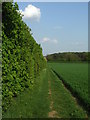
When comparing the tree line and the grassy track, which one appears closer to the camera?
the grassy track

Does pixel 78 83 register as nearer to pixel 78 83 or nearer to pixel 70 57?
pixel 78 83

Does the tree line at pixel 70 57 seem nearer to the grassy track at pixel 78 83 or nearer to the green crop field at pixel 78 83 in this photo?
the grassy track at pixel 78 83

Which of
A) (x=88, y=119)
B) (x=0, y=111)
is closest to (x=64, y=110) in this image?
A: (x=88, y=119)

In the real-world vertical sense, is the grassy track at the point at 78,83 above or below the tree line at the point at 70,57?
below

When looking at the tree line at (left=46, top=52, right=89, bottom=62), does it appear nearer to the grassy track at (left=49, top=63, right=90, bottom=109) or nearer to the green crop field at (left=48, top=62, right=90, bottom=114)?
Result: the grassy track at (left=49, top=63, right=90, bottom=109)

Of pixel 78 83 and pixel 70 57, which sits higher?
pixel 70 57

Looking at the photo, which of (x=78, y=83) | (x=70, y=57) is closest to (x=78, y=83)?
(x=78, y=83)

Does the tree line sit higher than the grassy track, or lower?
higher

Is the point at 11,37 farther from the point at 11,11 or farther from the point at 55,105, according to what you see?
the point at 55,105

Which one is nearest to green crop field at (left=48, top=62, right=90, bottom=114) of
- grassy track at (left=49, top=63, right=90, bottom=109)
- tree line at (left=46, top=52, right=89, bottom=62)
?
grassy track at (left=49, top=63, right=90, bottom=109)

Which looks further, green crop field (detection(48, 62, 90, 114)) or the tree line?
the tree line

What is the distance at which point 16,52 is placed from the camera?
8.69m

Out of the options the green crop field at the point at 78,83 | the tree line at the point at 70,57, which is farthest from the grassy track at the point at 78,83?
the tree line at the point at 70,57

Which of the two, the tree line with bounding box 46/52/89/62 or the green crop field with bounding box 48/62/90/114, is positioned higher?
the tree line with bounding box 46/52/89/62
